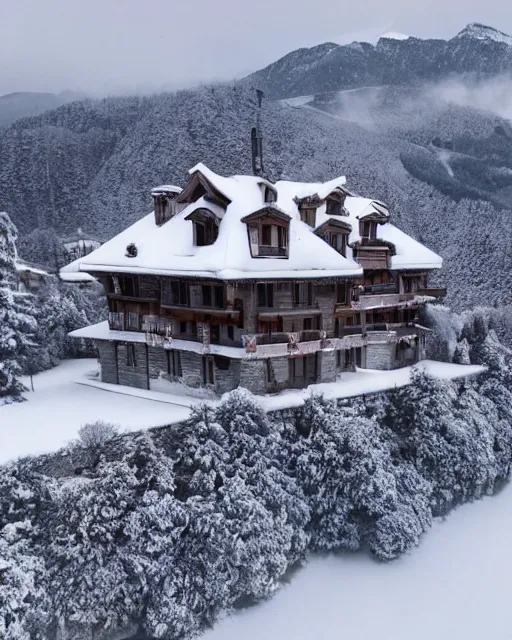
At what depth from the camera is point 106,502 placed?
1881 cm

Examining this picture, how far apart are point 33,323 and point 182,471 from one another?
534 inches

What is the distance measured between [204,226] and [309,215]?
7341mm

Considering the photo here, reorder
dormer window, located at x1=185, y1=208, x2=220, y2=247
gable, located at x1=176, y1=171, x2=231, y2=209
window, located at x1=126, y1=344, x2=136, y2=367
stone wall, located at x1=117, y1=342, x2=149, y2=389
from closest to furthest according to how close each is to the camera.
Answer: dormer window, located at x1=185, y1=208, x2=220, y2=247 < gable, located at x1=176, y1=171, x2=231, y2=209 < stone wall, located at x1=117, y1=342, x2=149, y2=389 < window, located at x1=126, y1=344, x2=136, y2=367

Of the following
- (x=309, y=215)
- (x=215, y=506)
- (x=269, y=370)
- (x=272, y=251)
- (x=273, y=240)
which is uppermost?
(x=309, y=215)

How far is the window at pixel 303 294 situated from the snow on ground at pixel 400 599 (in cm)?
1358

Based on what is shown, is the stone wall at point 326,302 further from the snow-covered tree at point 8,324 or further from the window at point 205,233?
the snow-covered tree at point 8,324

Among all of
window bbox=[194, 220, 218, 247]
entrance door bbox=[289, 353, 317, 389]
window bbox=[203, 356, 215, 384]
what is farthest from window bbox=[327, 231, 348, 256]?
window bbox=[203, 356, 215, 384]

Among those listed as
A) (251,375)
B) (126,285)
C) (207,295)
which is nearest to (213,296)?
(207,295)

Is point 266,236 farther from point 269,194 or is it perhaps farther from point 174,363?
point 174,363

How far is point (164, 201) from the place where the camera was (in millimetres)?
32406

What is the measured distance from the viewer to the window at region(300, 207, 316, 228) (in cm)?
3191

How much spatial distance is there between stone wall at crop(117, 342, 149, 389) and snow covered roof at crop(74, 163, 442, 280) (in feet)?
17.7

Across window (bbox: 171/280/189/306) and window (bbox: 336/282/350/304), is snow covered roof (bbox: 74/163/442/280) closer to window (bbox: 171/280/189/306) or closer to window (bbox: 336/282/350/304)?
window (bbox: 171/280/189/306)

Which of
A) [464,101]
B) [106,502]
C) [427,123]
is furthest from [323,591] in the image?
[464,101]
